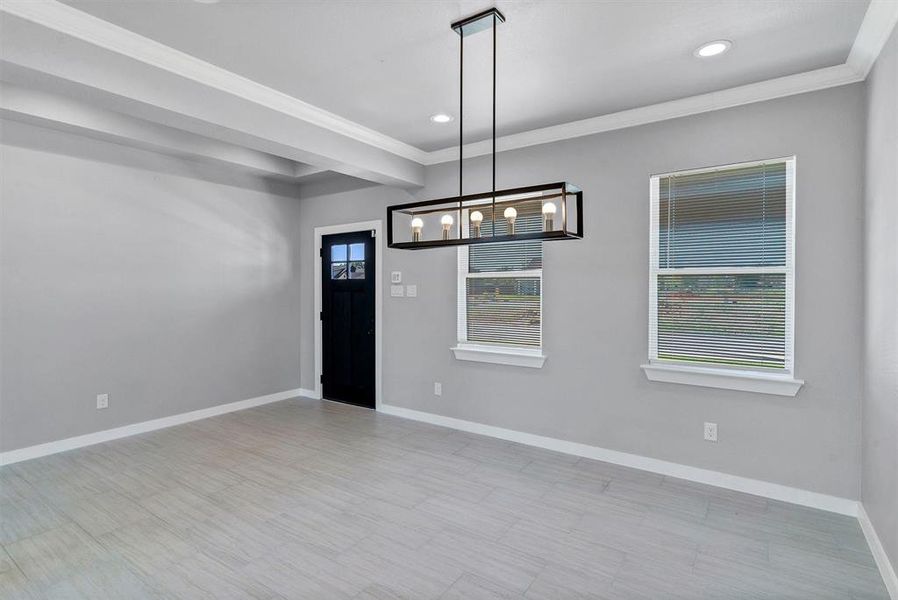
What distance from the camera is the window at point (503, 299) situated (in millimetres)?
4188

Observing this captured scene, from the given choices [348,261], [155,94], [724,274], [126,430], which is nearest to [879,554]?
[724,274]

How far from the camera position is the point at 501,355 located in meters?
4.30

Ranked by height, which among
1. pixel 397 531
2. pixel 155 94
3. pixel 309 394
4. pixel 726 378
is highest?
pixel 155 94

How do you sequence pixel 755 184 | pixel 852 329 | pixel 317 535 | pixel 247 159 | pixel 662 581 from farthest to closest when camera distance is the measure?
pixel 247 159, pixel 755 184, pixel 852 329, pixel 317 535, pixel 662 581

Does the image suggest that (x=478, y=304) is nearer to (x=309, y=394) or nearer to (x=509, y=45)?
(x=509, y=45)

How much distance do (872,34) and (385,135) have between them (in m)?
3.28

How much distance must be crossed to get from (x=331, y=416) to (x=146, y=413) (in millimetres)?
1760

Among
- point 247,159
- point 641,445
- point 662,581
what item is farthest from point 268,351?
point 662,581

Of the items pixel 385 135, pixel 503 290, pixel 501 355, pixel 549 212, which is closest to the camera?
pixel 549 212

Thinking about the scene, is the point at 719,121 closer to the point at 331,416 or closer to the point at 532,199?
the point at 532,199

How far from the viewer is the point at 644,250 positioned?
11.8ft

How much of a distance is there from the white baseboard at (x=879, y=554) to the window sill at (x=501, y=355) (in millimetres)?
2214

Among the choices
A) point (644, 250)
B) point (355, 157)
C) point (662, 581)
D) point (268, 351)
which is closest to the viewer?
point (662, 581)

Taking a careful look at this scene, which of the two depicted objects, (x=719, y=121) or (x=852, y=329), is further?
(x=719, y=121)
